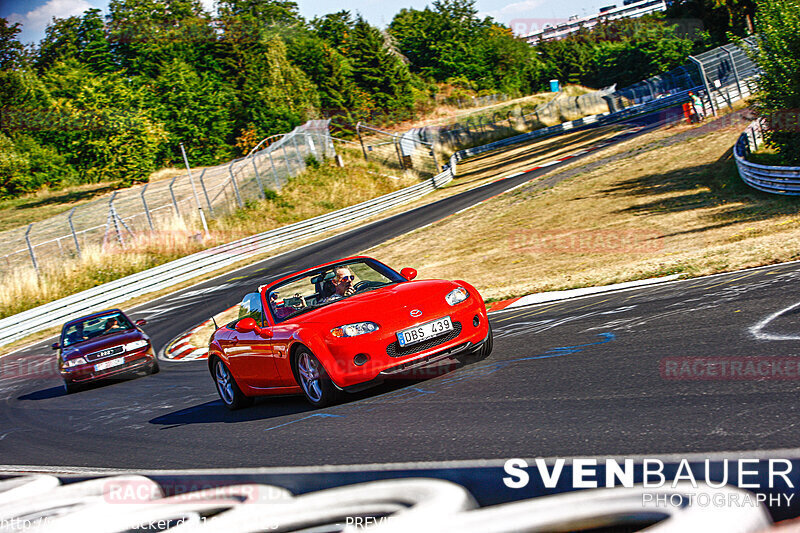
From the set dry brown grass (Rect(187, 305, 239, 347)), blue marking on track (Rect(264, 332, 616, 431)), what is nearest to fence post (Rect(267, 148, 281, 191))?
dry brown grass (Rect(187, 305, 239, 347))

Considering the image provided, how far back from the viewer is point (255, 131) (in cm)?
7706

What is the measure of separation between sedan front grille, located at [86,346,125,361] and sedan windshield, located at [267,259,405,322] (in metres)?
6.96

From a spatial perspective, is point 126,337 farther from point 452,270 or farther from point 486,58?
point 486,58

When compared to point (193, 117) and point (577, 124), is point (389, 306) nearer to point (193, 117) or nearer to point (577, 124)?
point (577, 124)

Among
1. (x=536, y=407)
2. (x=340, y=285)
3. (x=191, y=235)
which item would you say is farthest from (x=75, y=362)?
(x=191, y=235)

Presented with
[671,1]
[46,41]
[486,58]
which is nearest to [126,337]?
[671,1]

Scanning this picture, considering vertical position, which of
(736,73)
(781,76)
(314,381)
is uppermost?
→ (736,73)

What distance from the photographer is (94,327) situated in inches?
620

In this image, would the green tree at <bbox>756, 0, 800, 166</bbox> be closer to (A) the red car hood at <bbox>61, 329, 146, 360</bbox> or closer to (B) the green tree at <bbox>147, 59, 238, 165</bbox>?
(A) the red car hood at <bbox>61, 329, 146, 360</bbox>

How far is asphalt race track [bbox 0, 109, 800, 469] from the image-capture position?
451 centimetres

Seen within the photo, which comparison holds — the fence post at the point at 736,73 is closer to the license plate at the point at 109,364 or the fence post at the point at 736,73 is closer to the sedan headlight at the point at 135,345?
the sedan headlight at the point at 135,345

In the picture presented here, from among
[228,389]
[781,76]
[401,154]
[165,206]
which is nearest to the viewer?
[228,389]

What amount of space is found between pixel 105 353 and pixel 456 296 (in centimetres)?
929

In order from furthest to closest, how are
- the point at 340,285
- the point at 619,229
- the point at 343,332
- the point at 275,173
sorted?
the point at 275,173 → the point at 619,229 → the point at 340,285 → the point at 343,332
